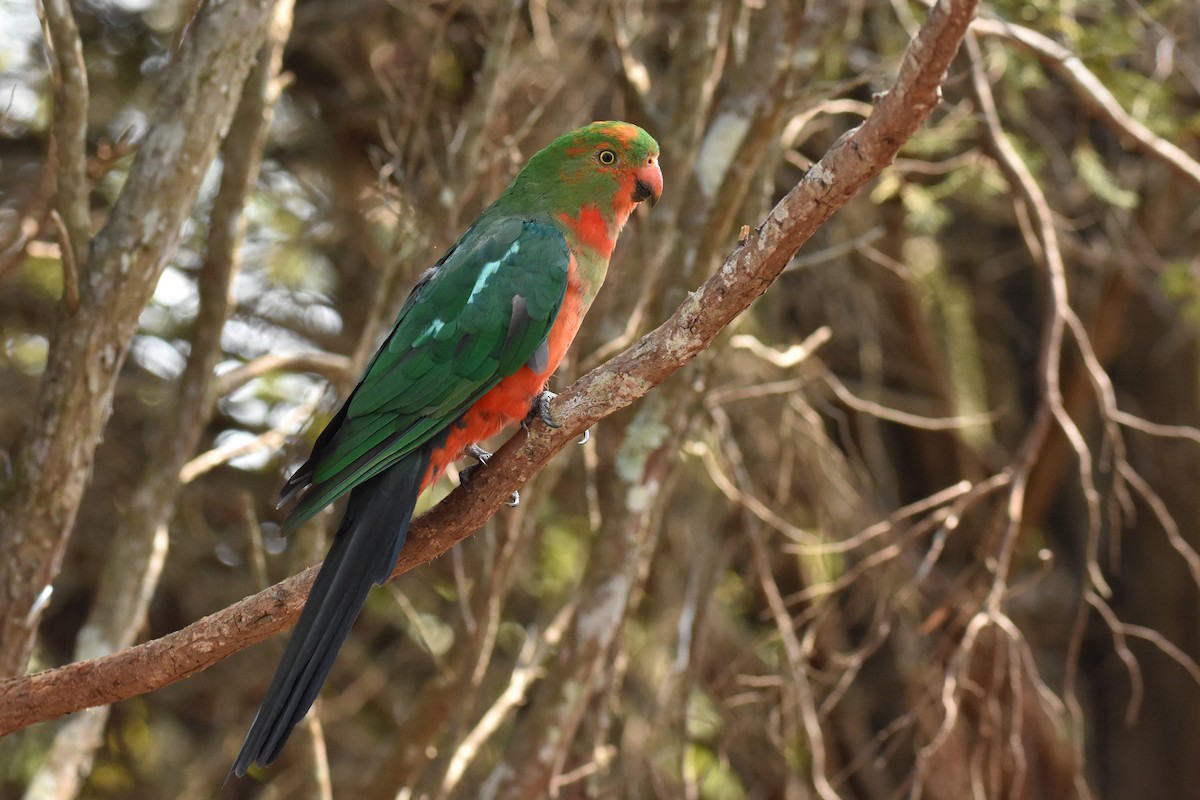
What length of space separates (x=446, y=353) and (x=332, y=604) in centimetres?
88

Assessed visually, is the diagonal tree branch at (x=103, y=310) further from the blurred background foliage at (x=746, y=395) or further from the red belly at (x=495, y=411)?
the blurred background foliage at (x=746, y=395)

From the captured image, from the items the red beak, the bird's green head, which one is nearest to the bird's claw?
the bird's green head

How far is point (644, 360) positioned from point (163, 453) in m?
2.33

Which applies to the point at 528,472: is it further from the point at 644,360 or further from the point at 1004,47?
the point at 1004,47

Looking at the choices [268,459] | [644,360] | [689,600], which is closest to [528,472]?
[644,360]

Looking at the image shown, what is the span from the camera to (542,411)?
300cm

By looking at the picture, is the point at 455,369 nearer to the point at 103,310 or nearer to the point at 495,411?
the point at 495,411

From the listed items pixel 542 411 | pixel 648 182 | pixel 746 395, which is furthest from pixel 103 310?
pixel 746 395

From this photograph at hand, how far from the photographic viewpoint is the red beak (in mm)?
3881

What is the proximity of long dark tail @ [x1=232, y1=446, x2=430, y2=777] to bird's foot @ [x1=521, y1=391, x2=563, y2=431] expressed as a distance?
0.37 metres

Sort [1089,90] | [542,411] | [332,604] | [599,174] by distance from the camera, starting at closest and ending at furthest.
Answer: [332,604]
[542,411]
[599,174]
[1089,90]

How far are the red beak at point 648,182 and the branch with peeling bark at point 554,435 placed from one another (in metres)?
1.23

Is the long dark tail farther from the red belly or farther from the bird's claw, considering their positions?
the red belly

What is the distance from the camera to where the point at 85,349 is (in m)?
3.34
